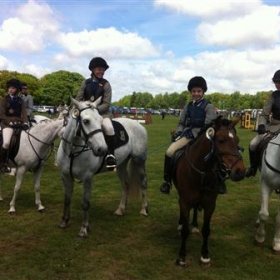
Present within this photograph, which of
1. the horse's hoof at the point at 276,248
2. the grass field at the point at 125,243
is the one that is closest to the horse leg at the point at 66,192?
the grass field at the point at 125,243

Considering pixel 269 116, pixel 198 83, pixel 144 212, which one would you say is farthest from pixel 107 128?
pixel 269 116

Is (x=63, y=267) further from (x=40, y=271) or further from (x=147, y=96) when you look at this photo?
(x=147, y=96)

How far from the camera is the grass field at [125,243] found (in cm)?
521

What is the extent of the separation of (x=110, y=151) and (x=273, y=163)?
307 centimetres

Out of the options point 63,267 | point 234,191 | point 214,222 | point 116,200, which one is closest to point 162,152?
point 234,191

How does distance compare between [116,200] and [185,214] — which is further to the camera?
[116,200]

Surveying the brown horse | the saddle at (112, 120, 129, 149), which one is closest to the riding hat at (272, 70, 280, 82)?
the brown horse

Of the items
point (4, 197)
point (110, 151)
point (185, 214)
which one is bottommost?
point (4, 197)

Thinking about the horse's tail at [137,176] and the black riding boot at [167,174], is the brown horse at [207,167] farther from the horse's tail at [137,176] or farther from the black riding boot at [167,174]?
the horse's tail at [137,176]

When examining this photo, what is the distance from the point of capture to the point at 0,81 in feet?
339

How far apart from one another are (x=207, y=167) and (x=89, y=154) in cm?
238

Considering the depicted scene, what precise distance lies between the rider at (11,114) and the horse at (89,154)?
1.78 meters

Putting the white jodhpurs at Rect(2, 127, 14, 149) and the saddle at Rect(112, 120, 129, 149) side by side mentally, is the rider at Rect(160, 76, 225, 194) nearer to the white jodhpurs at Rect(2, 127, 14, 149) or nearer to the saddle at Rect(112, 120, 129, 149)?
the saddle at Rect(112, 120, 129, 149)

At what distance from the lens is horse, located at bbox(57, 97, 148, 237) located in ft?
18.9
